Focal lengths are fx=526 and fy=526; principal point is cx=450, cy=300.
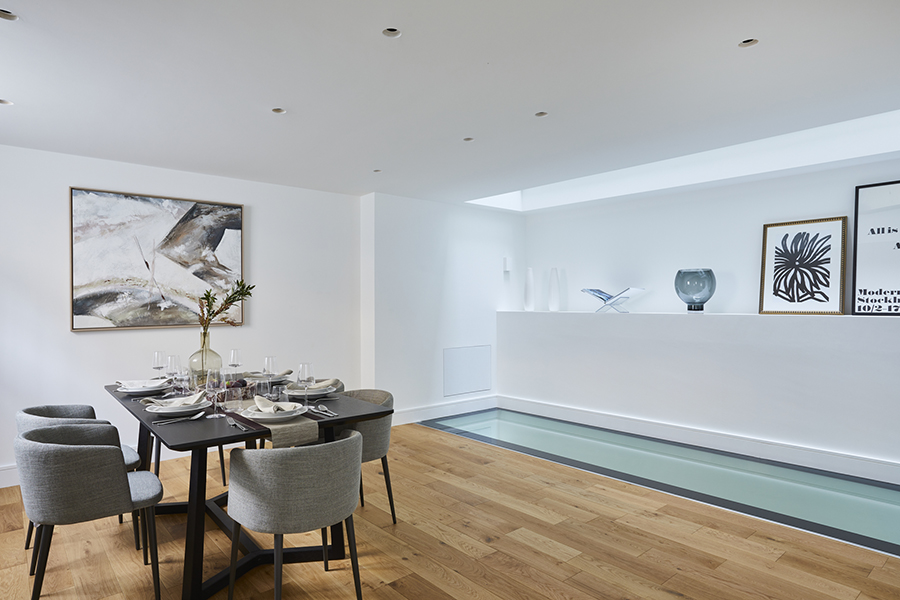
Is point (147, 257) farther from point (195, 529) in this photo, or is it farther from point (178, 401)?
point (195, 529)

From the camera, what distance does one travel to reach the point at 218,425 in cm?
232

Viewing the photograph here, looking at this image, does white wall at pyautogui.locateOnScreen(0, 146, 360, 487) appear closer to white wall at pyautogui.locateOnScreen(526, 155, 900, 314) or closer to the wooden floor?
the wooden floor

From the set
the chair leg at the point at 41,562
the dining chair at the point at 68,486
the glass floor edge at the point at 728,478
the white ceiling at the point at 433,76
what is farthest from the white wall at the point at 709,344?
the chair leg at the point at 41,562

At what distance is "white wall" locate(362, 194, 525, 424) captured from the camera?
217 inches

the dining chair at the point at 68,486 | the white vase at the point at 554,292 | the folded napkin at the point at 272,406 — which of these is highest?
the white vase at the point at 554,292

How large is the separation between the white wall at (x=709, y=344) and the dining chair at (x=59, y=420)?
4.14 metres

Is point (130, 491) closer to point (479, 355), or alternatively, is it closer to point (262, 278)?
point (262, 278)

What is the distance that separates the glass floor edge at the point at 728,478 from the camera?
313 centimetres

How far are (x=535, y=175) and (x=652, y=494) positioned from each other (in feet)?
9.02

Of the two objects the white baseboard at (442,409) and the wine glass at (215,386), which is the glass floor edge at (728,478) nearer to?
the white baseboard at (442,409)

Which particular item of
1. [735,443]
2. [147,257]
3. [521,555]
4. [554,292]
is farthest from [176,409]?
[554,292]

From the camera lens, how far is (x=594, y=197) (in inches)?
222

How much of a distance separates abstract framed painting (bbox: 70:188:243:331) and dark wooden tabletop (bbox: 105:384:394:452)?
1.60 metres

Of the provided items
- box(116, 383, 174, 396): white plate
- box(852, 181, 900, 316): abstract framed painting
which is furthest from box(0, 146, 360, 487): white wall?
box(852, 181, 900, 316): abstract framed painting
